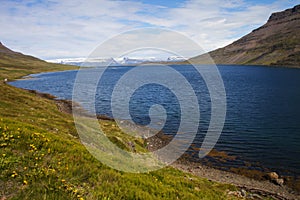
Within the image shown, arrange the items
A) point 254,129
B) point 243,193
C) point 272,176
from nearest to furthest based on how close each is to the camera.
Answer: point 243,193, point 272,176, point 254,129

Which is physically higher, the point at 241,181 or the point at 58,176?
the point at 58,176

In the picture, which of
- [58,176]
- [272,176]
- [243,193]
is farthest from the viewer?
[272,176]

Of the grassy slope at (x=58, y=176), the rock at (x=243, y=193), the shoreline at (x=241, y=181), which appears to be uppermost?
the grassy slope at (x=58, y=176)

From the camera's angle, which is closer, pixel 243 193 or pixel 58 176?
pixel 58 176

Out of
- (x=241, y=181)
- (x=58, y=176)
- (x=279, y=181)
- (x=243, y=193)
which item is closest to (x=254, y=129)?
(x=279, y=181)

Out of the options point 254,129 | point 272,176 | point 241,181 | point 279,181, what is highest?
point 254,129

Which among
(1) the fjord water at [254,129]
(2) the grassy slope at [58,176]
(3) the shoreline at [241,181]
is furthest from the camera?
(1) the fjord water at [254,129]

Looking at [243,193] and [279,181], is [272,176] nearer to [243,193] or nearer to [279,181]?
→ [279,181]

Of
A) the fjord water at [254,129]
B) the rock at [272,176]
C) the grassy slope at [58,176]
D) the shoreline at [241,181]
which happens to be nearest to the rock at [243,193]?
the shoreline at [241,181]

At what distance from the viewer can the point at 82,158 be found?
1332cm

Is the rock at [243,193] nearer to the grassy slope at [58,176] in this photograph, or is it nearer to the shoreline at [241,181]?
the shoreline at [241,181]

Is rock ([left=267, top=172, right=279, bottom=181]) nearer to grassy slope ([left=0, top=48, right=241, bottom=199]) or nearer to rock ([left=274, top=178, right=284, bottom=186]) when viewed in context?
rock ([left=274, top=178, right=284, bottom=186])

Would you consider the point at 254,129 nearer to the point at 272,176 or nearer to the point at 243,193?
the point at 272,176

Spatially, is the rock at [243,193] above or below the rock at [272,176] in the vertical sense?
above
